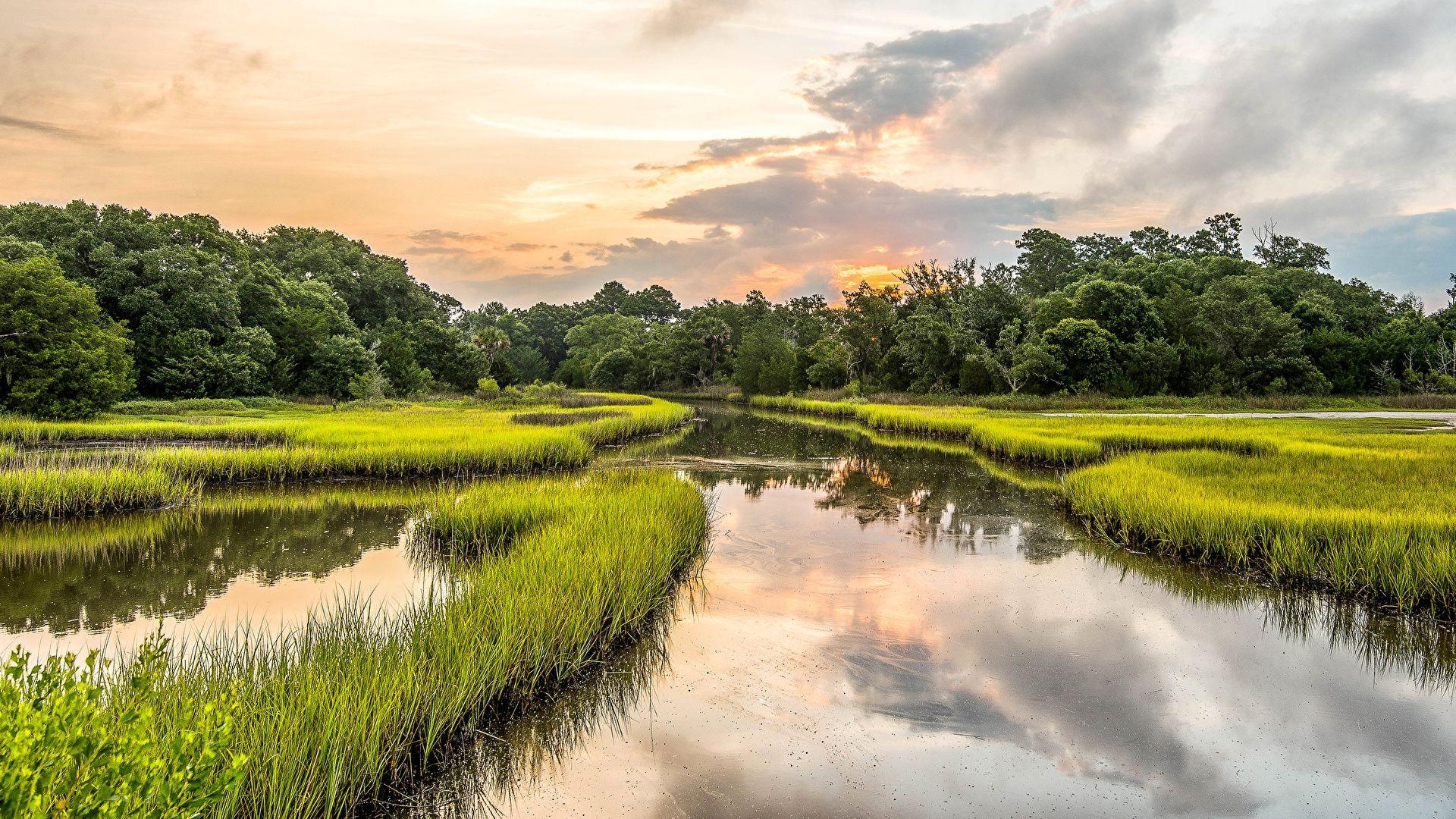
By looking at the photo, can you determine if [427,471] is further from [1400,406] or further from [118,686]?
[1400,406]

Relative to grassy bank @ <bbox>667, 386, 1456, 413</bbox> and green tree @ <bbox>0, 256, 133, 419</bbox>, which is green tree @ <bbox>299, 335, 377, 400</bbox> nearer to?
green tree @ <bbox>0, 256, 133, 419</bbox>

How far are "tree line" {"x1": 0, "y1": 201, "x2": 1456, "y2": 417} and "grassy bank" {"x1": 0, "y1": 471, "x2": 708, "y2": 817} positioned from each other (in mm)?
23708

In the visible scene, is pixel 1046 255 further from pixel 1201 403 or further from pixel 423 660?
pixel 423 660

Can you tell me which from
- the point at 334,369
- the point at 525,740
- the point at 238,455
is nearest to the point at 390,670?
the point at 525,740

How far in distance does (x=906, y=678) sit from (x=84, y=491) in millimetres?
12851

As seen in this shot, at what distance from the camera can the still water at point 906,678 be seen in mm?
4363

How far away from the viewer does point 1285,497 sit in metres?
10.6

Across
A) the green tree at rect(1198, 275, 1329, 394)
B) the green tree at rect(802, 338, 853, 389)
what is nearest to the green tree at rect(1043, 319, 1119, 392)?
the green tree at rect(1198, 275, 1329, 394)

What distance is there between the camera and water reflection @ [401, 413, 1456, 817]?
14.2 feet

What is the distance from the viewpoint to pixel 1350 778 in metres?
4.55

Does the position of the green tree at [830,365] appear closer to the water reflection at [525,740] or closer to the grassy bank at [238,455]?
the grassy bank at [238,455]

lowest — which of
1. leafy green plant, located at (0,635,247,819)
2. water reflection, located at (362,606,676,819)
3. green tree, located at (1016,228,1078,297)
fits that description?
water reflection, located at (362,606,676,819)

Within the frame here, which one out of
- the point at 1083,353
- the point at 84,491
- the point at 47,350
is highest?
the point at 1083,353

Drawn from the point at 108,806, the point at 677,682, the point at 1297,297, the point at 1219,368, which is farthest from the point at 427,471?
the point at 1297,297
